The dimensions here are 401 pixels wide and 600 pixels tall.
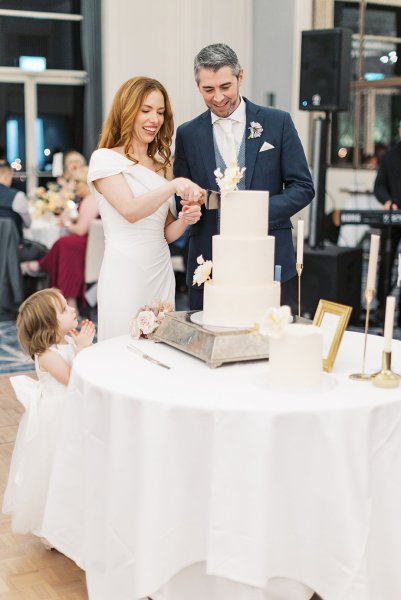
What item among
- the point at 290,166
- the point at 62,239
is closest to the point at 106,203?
the point at 290,166

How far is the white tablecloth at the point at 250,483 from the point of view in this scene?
2.11m

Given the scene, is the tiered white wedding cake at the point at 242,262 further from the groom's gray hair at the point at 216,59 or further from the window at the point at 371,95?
the window at the point at 371,95

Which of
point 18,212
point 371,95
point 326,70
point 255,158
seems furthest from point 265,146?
point 371,95

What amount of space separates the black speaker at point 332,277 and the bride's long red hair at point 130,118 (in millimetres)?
3826

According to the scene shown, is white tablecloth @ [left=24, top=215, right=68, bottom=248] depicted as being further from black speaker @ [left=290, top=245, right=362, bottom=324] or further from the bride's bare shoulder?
the bride's bare shoulder

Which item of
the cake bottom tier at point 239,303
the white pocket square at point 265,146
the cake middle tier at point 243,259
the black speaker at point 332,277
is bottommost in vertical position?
the black speaker at point 332,277

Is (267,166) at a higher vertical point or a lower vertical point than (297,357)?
higher

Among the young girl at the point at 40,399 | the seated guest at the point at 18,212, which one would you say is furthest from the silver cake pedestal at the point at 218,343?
the seated guest at the point at 18,212

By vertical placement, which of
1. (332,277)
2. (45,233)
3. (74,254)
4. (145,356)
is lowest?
(332,277)

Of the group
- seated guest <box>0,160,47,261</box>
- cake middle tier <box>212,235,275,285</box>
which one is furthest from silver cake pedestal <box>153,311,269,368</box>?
seated guest <box>0,160,47,261</box>

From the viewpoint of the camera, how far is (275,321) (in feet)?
7.23

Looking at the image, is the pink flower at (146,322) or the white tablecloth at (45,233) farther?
the white tablecloth at (45,233)

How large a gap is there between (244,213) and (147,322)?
20.2 inches

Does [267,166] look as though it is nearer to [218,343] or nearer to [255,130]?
[255,130]
